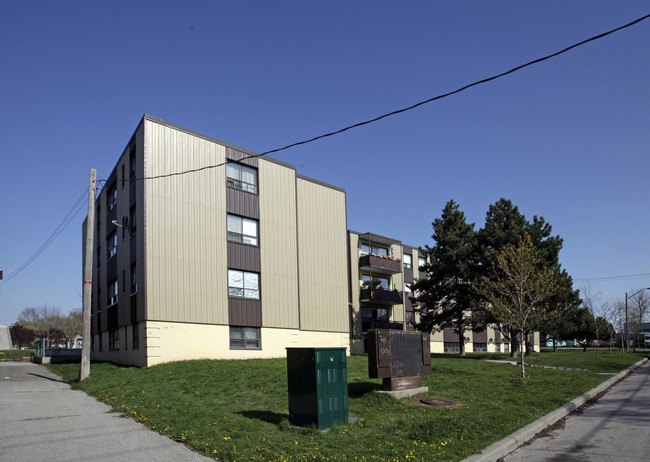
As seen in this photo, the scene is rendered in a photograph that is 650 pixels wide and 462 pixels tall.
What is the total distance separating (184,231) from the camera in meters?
25.6

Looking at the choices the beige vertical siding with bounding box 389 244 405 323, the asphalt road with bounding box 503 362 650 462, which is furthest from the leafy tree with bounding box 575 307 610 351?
the asphalt road with bounding box 503 362 650 462

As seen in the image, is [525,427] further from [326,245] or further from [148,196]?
[326,245]

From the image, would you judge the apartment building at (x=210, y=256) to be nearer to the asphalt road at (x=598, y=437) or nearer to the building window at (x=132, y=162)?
the building window at (x=132, y=162)

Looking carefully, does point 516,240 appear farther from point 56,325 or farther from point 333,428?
point 56,325

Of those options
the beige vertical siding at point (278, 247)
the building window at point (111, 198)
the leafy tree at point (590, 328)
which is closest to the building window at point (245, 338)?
the beige vertical siding at point (278, 247)

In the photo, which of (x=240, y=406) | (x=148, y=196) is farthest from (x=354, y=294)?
(x=240, y=406)

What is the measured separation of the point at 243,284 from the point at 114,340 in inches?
337

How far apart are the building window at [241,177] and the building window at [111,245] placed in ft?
27.5

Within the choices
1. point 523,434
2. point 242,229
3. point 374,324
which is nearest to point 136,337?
point 242,229

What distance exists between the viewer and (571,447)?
874 centimetres

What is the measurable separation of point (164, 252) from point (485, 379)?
15.0 meters

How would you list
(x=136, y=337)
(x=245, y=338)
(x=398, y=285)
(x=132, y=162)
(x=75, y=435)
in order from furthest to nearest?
(x=398, y=285) < (x=132, y=162) < (x=245, y=338) < (x=136, y=337) < (x=75, y=435)

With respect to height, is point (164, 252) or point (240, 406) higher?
point (164, 252)

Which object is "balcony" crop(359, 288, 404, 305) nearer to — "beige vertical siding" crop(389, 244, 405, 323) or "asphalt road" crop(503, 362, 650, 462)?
"beige vertical siding" crop(389, 244, 405, 323)
